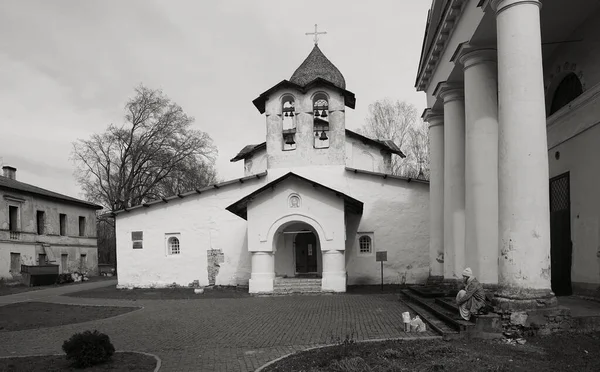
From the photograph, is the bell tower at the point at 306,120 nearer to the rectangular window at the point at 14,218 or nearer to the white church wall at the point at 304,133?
the white church wall at the point at 304,133

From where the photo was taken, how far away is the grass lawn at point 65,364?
309 inches

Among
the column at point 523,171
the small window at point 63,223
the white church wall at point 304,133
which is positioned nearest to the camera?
the column at point 523,171

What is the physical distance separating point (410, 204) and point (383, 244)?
2.38 metres

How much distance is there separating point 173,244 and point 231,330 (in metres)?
14.2

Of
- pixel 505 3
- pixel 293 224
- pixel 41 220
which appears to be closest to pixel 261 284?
pixel 293 224

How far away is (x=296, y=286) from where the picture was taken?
2062 cm

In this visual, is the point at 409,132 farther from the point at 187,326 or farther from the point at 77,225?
the point at 187,326

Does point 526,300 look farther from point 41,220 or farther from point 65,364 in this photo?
point 41,220

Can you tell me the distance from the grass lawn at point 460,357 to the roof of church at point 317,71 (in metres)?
23.1

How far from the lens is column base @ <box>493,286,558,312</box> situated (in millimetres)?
7859

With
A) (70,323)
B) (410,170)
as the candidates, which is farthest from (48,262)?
(410,170)

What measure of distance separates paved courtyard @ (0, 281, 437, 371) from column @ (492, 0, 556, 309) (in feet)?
6.97

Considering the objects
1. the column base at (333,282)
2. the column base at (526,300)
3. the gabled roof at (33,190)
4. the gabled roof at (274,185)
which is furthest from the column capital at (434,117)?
the gabled roof at (33,190)

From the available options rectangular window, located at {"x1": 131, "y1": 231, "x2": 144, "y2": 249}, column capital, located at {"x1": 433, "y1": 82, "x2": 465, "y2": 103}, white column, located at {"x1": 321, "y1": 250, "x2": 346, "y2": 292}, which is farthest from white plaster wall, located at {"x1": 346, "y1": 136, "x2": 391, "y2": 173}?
column capital, located at {"x1": 433, "y1": 82, "x2": 465, "y2": 103}
